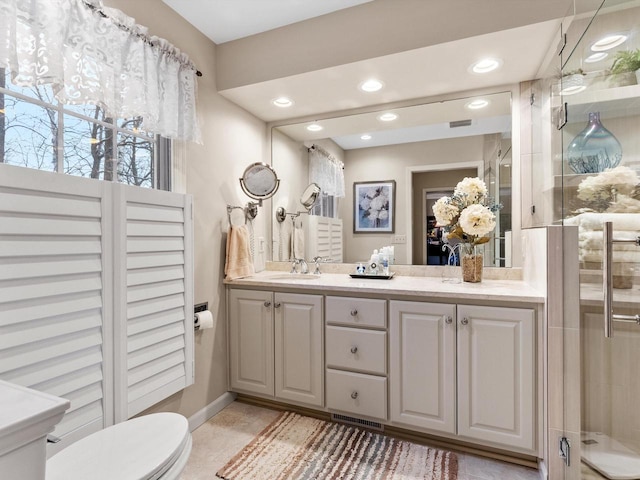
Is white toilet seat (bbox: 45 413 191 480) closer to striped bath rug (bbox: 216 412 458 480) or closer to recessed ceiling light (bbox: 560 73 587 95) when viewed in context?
striped bath rug (bbox: 216 412 458 480)

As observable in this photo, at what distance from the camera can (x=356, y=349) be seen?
1991 mm

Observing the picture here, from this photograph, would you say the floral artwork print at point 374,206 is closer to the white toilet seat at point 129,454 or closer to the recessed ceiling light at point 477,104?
the recessed ceiling light at point 477,104

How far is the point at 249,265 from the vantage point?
2445 mm

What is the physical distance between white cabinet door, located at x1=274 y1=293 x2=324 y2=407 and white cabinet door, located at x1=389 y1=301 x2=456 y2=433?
18.1 inches

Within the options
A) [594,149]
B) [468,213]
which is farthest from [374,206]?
[594,149]

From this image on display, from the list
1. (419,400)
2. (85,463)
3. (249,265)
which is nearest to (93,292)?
(85,463)

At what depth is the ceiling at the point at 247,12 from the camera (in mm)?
1909

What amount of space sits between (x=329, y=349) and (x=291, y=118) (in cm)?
185

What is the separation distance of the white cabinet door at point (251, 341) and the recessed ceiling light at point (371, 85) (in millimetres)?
1494

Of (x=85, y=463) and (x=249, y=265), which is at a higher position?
(x=249, y=265)

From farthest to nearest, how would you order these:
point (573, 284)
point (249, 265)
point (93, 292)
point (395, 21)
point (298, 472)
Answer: point (249, 265) → point (395, 21) → point (298, 472) → point (573, 284) → point (93, 292)

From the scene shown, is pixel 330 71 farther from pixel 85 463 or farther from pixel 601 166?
pixel 85 463

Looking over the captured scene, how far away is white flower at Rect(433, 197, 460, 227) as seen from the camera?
216 centimetres

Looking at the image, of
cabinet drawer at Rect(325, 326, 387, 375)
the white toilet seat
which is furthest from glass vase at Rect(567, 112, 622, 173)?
the white toilet seat
